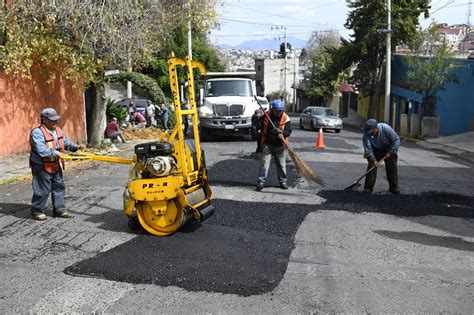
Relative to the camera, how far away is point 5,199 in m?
9.61

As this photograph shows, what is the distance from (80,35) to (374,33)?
2700cm

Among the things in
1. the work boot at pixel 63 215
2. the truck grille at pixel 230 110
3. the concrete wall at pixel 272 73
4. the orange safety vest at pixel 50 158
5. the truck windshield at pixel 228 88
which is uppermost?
the concrete wall at pixel 272 73

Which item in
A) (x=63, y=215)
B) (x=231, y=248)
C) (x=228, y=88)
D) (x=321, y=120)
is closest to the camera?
(x=231, y=248)

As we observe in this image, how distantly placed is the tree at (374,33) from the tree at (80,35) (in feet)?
78.6

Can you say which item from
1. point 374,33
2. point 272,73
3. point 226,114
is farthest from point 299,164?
point 272,73

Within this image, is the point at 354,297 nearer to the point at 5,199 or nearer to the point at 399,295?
the point at 399,295

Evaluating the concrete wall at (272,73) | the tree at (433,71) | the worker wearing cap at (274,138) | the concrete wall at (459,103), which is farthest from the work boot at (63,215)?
the concrete wall at (272,73)

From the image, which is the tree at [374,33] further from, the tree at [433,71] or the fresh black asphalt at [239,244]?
the fresh black asphalt at [239,244]

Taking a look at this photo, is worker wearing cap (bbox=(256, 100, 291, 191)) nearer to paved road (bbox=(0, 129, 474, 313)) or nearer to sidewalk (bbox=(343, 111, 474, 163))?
paved road (bbox=(0, 129, 474, 313))

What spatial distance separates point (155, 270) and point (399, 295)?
247 cm

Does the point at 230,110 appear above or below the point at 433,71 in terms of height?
below

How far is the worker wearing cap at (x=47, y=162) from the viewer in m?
7.59

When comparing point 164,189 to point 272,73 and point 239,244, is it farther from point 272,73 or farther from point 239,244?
point 272,73

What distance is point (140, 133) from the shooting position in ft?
73.0
